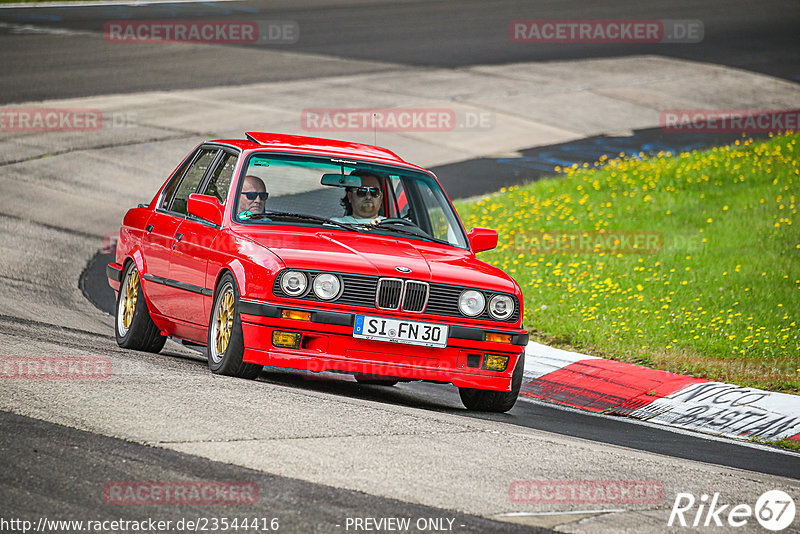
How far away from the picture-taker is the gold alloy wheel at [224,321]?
24.8 feet

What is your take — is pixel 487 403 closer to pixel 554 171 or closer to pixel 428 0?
pixel 554 171

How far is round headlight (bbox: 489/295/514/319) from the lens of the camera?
754cm

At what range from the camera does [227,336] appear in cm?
762

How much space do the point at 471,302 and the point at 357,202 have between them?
1467 millimetres

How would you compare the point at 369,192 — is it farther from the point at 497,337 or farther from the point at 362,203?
the point at 497,337

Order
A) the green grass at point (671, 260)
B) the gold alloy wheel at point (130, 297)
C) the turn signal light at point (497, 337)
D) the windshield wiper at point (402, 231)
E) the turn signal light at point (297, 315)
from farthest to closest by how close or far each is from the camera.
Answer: the green grass at point (671, 260) < the gold alloy wheel at point (130, 297) < the windshield wiper at point (402, 231) < the turn signal light at point (497, 337) < the turn signal light at point (297, 315)

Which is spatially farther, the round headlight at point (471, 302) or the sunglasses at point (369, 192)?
the sunglasses at point (369, 192)

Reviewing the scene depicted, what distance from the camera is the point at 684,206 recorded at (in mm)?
16016

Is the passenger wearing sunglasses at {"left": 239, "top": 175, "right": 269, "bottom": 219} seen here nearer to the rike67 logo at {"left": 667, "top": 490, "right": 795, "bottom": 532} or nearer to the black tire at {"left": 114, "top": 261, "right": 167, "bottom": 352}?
the black tire at {"left": 114, "top": 261, "right": 167, "bottom": 352}

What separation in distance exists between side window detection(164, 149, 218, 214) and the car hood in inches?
55.0

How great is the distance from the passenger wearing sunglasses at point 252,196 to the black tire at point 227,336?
0.65 meters

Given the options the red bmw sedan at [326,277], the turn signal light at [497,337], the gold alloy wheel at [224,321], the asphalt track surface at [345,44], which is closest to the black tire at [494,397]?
the red bmw sedan at [326,277]

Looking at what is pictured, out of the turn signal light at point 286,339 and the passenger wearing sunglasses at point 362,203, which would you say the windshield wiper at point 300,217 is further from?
the turn signal light at point 286,339

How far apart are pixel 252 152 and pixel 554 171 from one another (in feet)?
38.7
